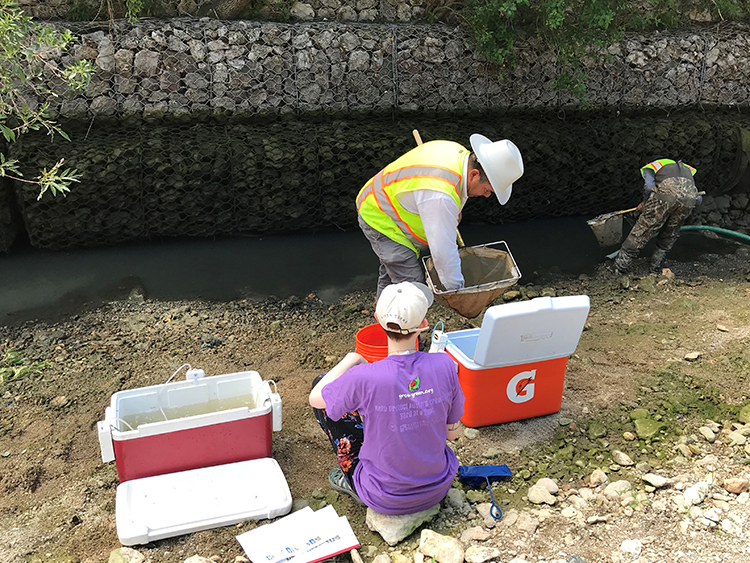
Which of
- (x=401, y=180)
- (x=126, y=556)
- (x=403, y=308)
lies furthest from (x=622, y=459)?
(x=126, y=556)

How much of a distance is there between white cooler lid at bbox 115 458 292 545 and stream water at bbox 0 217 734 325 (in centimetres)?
233

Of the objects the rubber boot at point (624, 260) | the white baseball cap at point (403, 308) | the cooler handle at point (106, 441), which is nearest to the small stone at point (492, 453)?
the white baseball cap at point (403, 308)

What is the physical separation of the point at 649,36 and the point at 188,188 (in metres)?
5.32

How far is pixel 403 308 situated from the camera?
238 cm

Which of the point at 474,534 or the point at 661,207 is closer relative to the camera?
the point at 474,534

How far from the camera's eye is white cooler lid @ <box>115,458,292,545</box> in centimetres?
264

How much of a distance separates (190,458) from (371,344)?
115 cm

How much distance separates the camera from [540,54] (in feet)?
22.5

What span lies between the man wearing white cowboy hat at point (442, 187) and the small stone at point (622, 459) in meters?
1.16

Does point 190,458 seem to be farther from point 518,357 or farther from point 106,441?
point 518,357

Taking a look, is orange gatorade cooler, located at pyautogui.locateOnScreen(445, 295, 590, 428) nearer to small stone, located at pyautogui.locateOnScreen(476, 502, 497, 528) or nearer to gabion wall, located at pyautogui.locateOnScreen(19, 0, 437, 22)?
small stone, located at pyautogui.locateOnScreen(476, 502, 497, 528)

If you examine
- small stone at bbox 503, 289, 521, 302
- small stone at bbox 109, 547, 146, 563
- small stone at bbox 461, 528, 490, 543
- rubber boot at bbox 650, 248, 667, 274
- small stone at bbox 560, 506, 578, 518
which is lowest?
rubber boot at bbox 650, 248, 667, 274

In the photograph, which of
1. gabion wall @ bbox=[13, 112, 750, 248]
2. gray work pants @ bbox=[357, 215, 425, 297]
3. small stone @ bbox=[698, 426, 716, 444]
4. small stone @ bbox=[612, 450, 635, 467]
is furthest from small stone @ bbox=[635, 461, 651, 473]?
gabion wall @ bbox=[13, 112, 750, 248]

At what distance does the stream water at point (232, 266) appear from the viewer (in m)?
5.05
